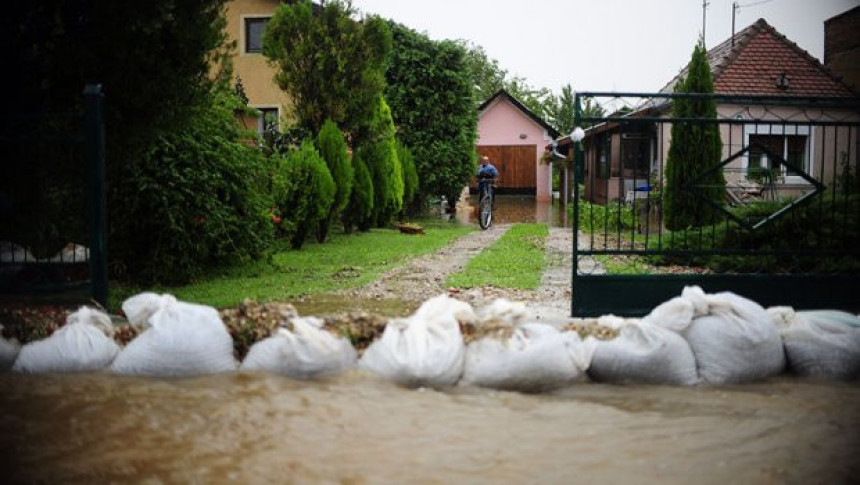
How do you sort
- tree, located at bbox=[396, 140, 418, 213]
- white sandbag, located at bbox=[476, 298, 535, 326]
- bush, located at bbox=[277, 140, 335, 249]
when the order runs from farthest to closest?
Result: tree, located at bbox=[396, 140, 418, 213]
bush, located at bbox=[277, 140, 335, 249]
white sandbag, located at bbox=[476, 298, 535, 326]

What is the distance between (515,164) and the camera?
3744cm

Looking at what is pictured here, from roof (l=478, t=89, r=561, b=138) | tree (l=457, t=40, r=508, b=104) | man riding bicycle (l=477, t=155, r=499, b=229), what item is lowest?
man riding bicycle (l=477, t=155, r=499, b=229)

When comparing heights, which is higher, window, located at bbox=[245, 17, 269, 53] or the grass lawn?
window, located at bbox=[245, 17, 269, 53]

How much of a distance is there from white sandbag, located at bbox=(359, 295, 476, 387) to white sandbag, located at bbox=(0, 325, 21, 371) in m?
2.00

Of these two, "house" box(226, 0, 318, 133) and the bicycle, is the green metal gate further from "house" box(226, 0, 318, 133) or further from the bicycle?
"house" box(226, 0, 318, 133)

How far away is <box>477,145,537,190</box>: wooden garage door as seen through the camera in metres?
37.3

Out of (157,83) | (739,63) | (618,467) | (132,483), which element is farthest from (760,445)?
(739,63)

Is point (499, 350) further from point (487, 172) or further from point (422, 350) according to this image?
point (487, 172)

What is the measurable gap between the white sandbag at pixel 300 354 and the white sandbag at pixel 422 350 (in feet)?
0.54

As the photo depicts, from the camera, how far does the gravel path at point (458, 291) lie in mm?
7469

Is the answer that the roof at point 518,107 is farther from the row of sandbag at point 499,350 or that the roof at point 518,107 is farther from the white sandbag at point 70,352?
the white sandbag at point 70,352

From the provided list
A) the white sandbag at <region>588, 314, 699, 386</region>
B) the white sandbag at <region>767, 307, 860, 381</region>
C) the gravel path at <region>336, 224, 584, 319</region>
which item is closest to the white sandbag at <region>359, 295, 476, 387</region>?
the white sandbag at <region>588, 314, 699, 386</region>

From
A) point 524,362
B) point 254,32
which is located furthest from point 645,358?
point 254,32

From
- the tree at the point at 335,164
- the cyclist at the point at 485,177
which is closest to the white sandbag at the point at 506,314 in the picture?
the tree at the point at 335,164
